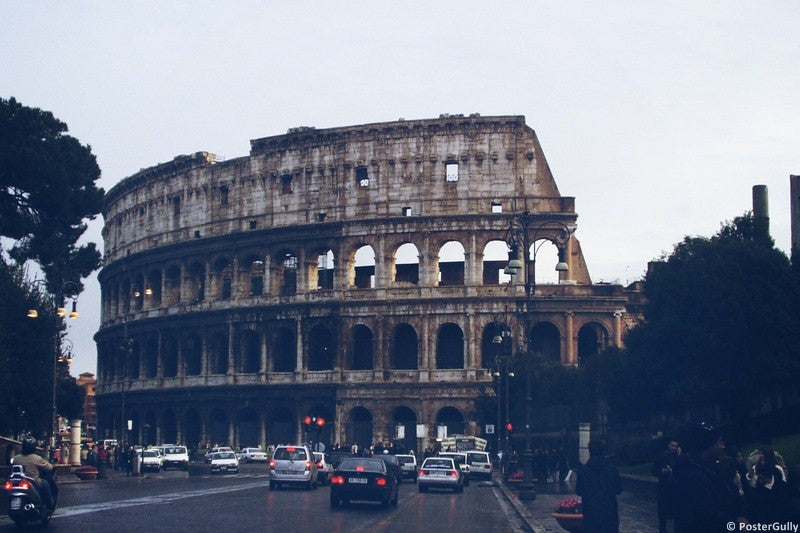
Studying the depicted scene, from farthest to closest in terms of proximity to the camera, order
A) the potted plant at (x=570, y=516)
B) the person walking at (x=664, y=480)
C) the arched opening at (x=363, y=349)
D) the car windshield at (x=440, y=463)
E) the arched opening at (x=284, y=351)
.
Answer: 1. the arched opening at (x=284, y=351)
2. the arched opening at (x=363, y=349)
3. the car windshield at (x=440, y=463)
4. the potted plant at (x=570, y=516)
5. the person walking at (x=664, y=480)

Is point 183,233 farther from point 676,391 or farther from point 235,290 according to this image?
point 676,391

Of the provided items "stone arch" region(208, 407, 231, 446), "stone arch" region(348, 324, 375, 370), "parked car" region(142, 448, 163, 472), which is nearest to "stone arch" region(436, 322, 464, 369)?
"stone arch" region(348, 324, 375, 370)

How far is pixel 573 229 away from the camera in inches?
3302

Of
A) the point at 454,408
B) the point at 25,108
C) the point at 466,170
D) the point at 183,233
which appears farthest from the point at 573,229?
the point at 25,108

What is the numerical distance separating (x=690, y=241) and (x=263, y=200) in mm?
44566

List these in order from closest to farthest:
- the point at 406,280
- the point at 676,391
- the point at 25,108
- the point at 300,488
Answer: the point at 300,488 → the point at 676,391 → the point at 25,108 → the point at 406,280

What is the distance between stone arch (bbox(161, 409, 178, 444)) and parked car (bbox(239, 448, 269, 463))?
43.9ft

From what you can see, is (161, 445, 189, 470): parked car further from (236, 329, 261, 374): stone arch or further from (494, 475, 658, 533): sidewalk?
(494, 475, 658, 533): sidewalk

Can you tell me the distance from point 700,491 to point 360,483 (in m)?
21.5

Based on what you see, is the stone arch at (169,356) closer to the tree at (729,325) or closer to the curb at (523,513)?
the tree at (729,325)

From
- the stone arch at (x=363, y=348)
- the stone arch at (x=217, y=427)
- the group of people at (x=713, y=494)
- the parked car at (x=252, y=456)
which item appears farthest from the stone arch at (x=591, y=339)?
the group of people at (x=713, y=494)

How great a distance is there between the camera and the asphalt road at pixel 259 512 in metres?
23.3

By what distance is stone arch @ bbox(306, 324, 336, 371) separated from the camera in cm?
8794

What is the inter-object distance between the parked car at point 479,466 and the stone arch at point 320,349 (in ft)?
108
